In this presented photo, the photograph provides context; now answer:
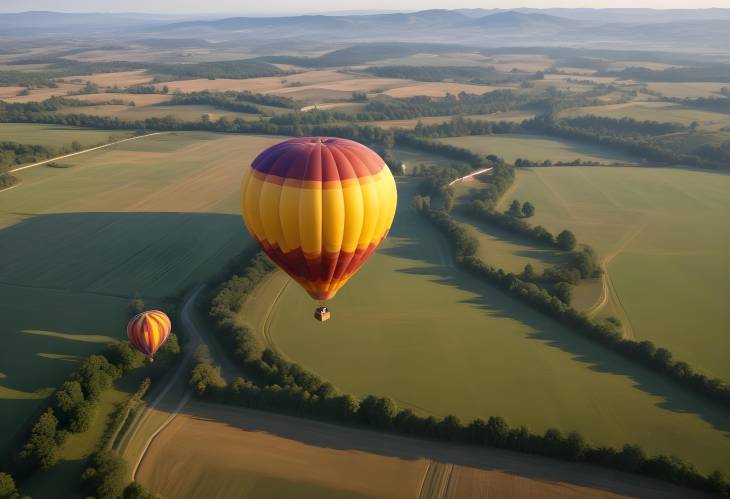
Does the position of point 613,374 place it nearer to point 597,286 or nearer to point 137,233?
point 597,286

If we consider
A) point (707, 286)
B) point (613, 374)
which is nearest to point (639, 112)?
point (707, 286)

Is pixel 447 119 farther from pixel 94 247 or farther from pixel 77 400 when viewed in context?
pixel 77 400

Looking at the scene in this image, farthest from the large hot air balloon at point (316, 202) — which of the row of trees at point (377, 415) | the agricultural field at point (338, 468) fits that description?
the agricultural field at point (338, 468)

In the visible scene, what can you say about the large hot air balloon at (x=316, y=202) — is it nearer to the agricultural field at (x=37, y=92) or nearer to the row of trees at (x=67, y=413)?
the row of trees at (x=67, y=413)

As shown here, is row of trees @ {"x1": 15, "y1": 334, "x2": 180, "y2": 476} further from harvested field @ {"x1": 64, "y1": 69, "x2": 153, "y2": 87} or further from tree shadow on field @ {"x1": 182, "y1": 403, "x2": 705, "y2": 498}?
harvested field @ {"x1": 64, "y1": 69, "x2": 153, "y2": 87}

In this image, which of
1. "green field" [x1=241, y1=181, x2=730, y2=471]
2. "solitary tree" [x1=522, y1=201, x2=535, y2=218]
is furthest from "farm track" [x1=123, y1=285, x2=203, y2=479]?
"solitary tree" [x1=522, y1=201, x2=535, y2=218]

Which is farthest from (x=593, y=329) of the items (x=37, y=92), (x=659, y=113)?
(x=37, y=92)
